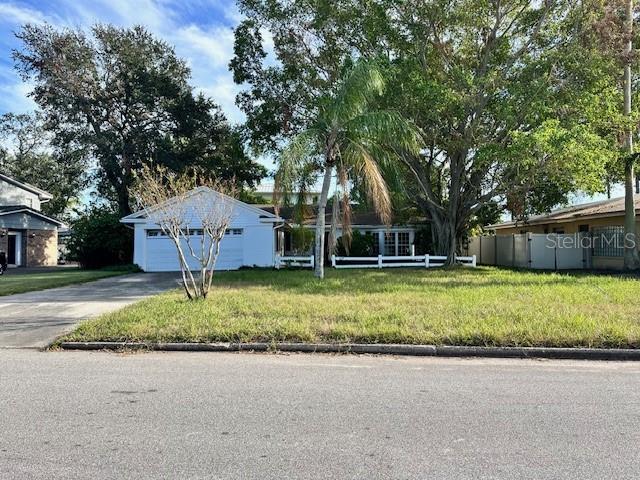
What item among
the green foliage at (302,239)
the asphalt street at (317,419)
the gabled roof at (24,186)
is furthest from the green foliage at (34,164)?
the asphalt street at (317,419)

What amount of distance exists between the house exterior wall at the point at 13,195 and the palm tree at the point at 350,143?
27278mm

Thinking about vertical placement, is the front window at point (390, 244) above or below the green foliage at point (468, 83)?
below

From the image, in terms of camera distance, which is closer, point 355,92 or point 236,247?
point 355,92

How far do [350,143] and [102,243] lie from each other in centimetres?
1792

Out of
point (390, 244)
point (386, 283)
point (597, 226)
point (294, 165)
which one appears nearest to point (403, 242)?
point (390, 244)

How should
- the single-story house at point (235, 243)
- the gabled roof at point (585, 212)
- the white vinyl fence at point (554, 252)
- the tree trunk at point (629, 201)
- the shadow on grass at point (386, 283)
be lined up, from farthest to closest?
the single-story house at point (235, 243) → the white vinyl fence at point (554, 252) → the gabled roof at point (585, 212) → the tree trunk at point (629, 201) → the shadow on grass at point (386, 283)

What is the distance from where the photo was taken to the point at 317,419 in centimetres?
484

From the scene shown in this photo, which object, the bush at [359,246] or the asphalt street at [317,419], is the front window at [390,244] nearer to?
the bush at [359,246]

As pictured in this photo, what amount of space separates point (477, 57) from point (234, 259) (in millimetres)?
14693

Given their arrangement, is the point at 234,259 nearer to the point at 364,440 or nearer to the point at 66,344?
the point at 66,344

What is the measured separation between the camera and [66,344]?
8172mm

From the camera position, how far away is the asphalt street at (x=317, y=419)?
3830mm

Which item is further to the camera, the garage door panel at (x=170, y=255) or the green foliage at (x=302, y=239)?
the green foliage at (x=302, y=239)

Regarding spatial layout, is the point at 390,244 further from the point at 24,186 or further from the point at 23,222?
the point at 24,186
